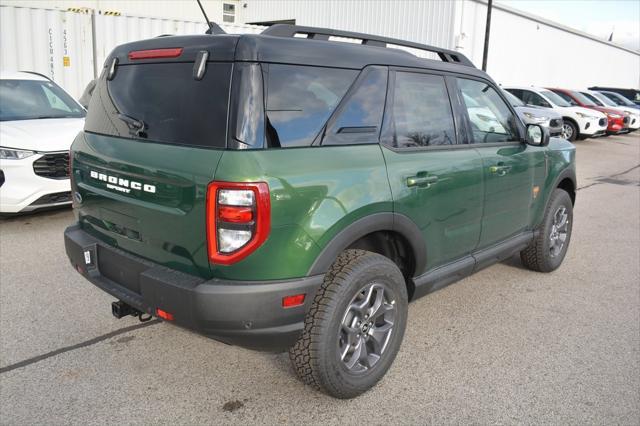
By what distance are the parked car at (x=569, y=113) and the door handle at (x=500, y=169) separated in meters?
14.1

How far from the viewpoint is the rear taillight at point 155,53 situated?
2.73 metres

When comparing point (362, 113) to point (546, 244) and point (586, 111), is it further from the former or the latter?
point (586, 111)

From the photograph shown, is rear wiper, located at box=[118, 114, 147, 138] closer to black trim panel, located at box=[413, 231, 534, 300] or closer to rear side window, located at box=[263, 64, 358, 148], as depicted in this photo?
rear side window, located at box=[263, 64, 358, 148]

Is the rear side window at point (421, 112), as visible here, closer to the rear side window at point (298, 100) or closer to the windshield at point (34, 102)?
the rear side window at point (298, 100)

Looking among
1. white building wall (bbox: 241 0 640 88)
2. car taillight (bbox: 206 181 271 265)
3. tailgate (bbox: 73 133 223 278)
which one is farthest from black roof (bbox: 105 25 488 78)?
white building wall (bbox: 241 0 640 88)

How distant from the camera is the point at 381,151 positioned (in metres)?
2.94

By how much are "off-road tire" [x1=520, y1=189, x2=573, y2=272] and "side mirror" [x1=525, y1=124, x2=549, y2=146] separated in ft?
2.05

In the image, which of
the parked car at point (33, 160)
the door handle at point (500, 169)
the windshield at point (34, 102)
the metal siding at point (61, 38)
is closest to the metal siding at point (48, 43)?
the metal siding at point (61, 38)

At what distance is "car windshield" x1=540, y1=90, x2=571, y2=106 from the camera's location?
1713cm

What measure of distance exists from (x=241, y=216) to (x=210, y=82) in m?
0.67

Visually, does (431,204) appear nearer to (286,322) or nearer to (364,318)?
(364,318)

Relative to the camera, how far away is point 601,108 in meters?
18.9

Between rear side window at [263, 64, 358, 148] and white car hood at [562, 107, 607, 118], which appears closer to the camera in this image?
rear side window at [263, 64, 358, 148]

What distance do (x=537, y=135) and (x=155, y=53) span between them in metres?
2.99
